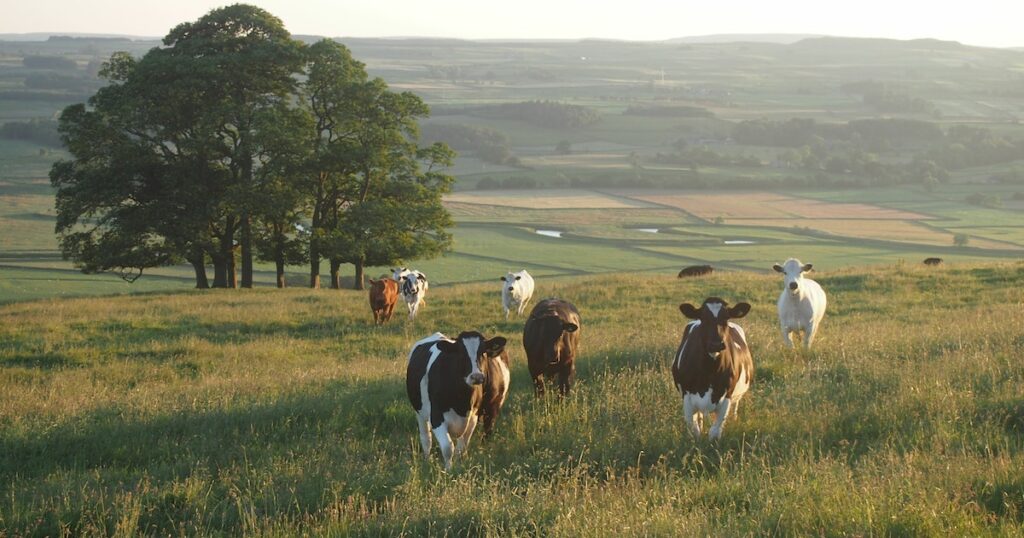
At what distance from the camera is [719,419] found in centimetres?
1059

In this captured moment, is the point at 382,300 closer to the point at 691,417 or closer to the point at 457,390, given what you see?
the point at 457,390

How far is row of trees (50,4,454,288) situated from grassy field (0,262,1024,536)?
17293 millimetres

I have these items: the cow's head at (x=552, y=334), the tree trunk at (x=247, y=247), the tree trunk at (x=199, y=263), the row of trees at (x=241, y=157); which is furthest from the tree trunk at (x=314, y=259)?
the cow's head at (x=552, y=334)

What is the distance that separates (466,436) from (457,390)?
0.52m

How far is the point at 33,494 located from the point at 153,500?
3.73 feet

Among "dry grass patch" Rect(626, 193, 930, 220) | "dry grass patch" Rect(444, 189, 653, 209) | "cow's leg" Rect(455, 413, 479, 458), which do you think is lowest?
"dry grass patch" Rect(444, 189, 653, 209)

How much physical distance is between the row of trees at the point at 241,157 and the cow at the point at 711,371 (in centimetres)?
2581

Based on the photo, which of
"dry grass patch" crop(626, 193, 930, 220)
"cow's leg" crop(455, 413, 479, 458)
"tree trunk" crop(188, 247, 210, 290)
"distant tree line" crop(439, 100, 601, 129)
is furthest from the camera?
"distant tree line" crop(439, 100, 601, 129)

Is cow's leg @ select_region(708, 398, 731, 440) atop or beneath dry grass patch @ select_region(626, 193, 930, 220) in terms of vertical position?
atop

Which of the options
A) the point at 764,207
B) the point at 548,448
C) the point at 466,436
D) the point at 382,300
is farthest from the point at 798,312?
the point at 764,207

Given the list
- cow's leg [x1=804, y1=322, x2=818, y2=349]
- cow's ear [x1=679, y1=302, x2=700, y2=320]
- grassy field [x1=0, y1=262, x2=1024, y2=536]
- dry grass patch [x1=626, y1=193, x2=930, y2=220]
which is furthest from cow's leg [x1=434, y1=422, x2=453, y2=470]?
dry grass patch [x1=626, y1=193, x2=930, y2=220]

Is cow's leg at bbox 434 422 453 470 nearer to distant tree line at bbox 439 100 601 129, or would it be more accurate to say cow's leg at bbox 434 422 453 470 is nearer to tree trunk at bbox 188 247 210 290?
tree trunk at bbox 188 247 210 290

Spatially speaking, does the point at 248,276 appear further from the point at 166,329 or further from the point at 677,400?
the point at 677,400

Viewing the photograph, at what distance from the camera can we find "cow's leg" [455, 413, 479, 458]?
1030 centimetres
